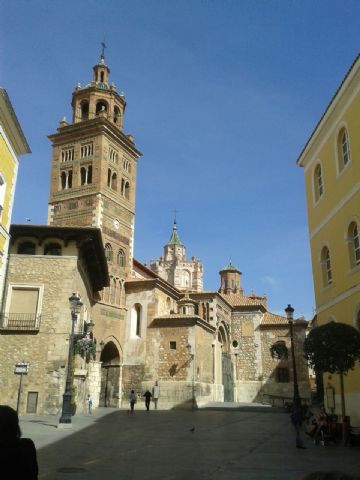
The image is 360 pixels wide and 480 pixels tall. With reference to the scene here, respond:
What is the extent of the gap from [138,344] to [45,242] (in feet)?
44.3

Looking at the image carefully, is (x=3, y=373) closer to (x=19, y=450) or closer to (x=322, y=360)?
(x=322, y=360)

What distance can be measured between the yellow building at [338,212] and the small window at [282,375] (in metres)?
29.8

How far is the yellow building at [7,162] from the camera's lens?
16141mm

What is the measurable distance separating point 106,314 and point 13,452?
30.8 m

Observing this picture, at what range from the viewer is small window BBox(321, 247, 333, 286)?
1769 centimetres

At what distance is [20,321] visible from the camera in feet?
71.5

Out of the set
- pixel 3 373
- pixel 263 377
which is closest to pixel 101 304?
pixel 3 373

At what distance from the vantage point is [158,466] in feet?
30.2

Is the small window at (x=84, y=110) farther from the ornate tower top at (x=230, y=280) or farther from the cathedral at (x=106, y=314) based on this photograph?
the ornate tower top at (x=230, y=280)

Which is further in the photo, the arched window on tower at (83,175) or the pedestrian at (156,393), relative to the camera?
the arched window on tower at (83,175)

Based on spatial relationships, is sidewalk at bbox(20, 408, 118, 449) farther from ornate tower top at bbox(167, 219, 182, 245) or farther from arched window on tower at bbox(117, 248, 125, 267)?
ornate tower top at bbox(167, 219, 182, 245)

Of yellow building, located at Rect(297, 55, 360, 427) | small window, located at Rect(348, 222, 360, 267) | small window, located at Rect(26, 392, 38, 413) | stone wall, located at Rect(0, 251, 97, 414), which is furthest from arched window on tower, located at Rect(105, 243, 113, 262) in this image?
small window, located at Rect(348, 222, 360, 267)

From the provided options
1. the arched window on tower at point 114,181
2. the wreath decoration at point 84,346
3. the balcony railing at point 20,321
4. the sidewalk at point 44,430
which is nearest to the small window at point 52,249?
the balcony railing at point 20,321

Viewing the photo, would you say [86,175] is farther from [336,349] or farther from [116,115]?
[336,349]
